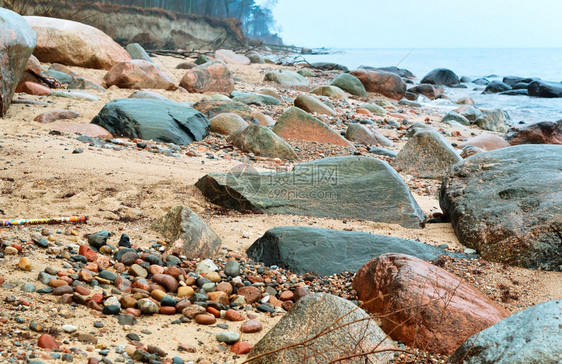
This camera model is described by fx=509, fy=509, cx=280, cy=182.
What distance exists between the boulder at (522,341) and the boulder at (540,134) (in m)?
8.47

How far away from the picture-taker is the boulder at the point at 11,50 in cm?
625

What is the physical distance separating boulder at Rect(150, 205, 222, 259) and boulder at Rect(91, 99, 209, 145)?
117 inches

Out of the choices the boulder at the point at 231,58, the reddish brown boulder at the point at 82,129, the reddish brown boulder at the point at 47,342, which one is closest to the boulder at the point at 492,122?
the reddish brown boulder at the point at 82,129

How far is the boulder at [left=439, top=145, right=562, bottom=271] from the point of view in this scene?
3734 millimetres

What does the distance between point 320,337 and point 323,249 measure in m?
1.36

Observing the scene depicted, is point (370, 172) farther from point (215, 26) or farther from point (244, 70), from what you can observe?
point (215, 26)

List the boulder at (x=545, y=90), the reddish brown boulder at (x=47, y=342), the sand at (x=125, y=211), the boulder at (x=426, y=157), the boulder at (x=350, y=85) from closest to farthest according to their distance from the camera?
1. the reddish brown boulder at (x=47, y=342)
2. the sand at (x=125, y=211)
3. the boulder at (x=426, y=157)
4. the boulder at (x=350, y=85)
5. the boulder at (x=545, y=90)

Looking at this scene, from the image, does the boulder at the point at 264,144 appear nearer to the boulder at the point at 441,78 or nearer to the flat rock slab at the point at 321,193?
the flat rock slab at the point at 321,193

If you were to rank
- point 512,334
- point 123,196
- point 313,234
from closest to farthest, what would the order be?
point 512,334 < point 313,234 < point 123,196

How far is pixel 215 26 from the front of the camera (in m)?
28.8

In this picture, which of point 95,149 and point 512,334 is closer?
point 512,334

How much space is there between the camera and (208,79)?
11.3 m

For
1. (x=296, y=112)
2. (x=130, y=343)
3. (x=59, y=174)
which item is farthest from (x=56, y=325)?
(x=296, y=112)

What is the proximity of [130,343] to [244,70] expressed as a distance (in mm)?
17147
